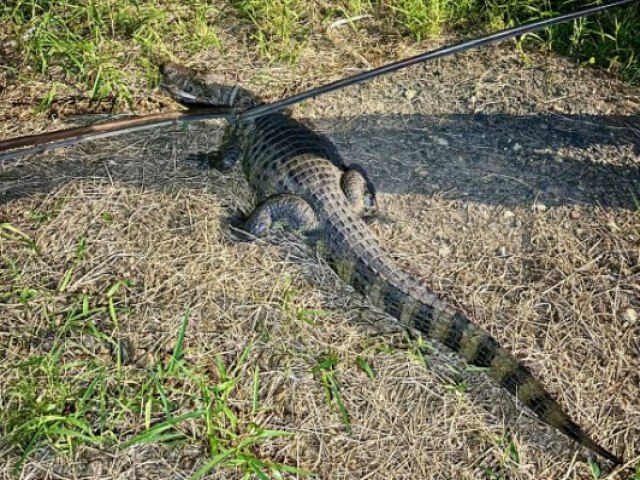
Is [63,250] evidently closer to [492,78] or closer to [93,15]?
[93,15]

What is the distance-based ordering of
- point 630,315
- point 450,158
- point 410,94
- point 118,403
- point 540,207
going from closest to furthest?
point 118,403 < point 630,315 < point 540,207 < point 450,158 < point 410,94

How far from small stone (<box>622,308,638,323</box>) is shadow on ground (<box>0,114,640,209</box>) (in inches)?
30.4

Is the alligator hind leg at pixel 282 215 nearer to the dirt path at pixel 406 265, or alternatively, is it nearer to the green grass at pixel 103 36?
the dirt path at pixel 406 265

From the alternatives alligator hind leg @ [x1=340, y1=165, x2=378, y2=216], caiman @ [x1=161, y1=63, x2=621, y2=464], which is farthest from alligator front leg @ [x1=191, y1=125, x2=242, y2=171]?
alligator hind leg @ [x1=340, y1=165, x2=378, y2=216]

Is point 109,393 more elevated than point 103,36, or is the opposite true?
point 103,36

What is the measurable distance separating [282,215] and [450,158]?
130cm

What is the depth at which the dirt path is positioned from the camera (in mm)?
2754

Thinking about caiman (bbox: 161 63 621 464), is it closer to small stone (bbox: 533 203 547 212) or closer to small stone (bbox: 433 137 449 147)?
small stone (bbox: 433 137 449 147)

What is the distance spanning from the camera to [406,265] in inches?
132

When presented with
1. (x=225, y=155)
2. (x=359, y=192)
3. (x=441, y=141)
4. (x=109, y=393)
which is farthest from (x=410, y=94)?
(x=109, y=393)

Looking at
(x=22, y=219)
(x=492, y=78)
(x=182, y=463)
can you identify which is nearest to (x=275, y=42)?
(x=492, y=78)

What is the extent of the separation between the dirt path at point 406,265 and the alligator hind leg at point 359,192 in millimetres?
92

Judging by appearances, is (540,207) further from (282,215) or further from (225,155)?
(225,155)

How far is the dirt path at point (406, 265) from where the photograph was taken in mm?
2754
